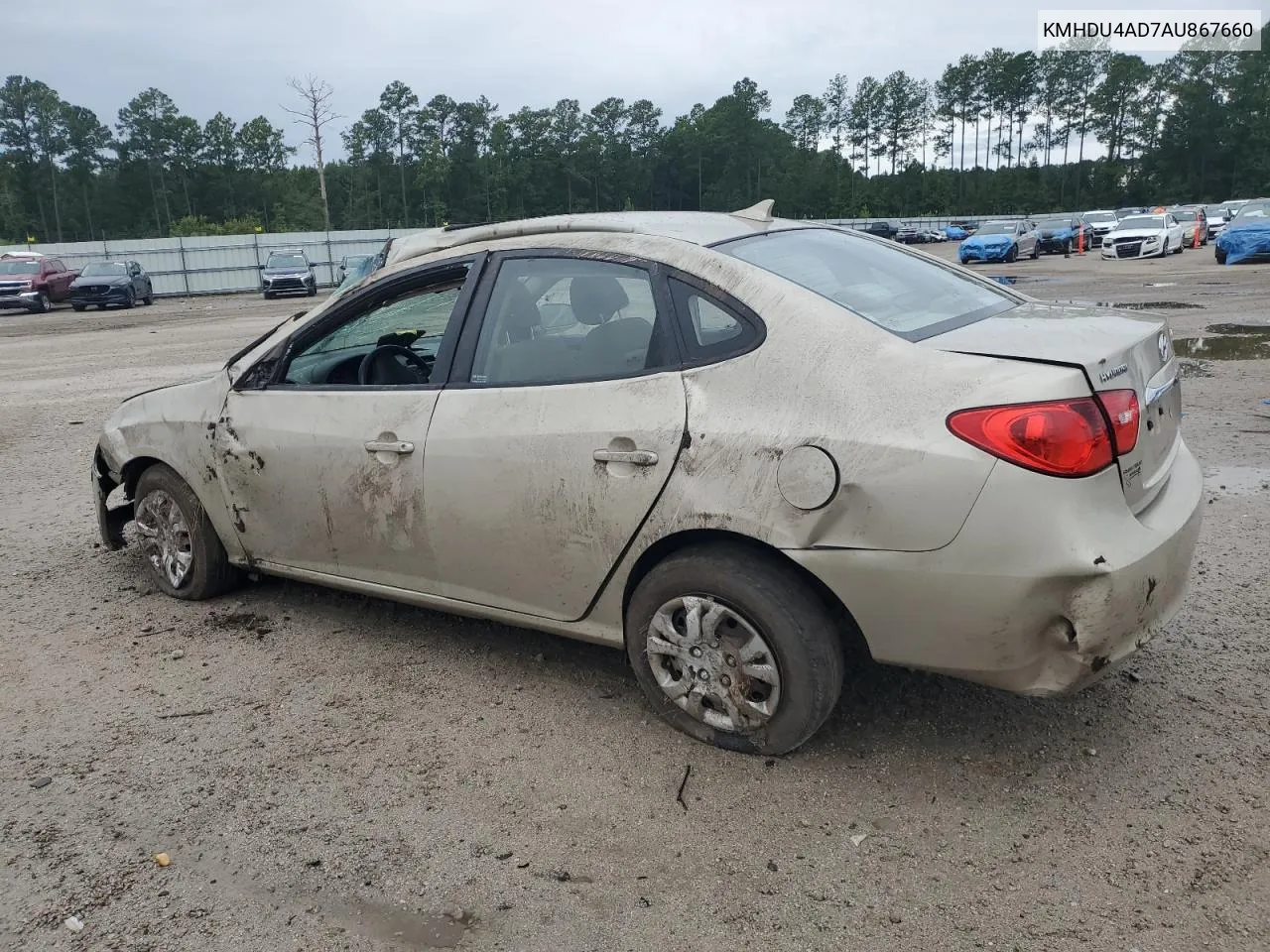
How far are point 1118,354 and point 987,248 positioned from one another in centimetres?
3616

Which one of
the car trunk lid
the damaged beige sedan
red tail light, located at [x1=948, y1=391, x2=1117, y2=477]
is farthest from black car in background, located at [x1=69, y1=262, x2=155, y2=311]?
red tail light, located at [x1=948, y1=391, x2=1117, y2=477]

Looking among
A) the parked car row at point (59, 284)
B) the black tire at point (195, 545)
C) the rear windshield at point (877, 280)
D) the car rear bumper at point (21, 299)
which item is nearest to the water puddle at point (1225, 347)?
the rear windshield at point (877, 280)

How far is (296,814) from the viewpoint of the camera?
10.2 ft

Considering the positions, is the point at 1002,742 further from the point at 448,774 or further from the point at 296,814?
the point at 296,814

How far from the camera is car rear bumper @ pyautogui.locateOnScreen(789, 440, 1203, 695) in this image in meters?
2.68

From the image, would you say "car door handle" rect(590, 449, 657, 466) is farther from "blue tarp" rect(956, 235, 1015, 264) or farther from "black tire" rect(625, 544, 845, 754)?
"blue tarp" rect(956, 235, 1015, 264)

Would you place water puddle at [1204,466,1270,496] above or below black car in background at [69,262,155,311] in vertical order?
below

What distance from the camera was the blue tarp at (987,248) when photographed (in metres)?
36.4

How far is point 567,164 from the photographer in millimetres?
95438

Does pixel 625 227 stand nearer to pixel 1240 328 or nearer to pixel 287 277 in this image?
pixel 1240 328

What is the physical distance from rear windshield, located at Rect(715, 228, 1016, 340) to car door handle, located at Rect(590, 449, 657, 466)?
732 millimetres

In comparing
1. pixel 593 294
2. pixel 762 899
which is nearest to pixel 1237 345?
pixel 593 294

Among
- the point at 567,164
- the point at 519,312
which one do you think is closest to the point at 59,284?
the point at 519,312

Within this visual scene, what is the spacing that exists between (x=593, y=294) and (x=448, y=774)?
5.45 feet
